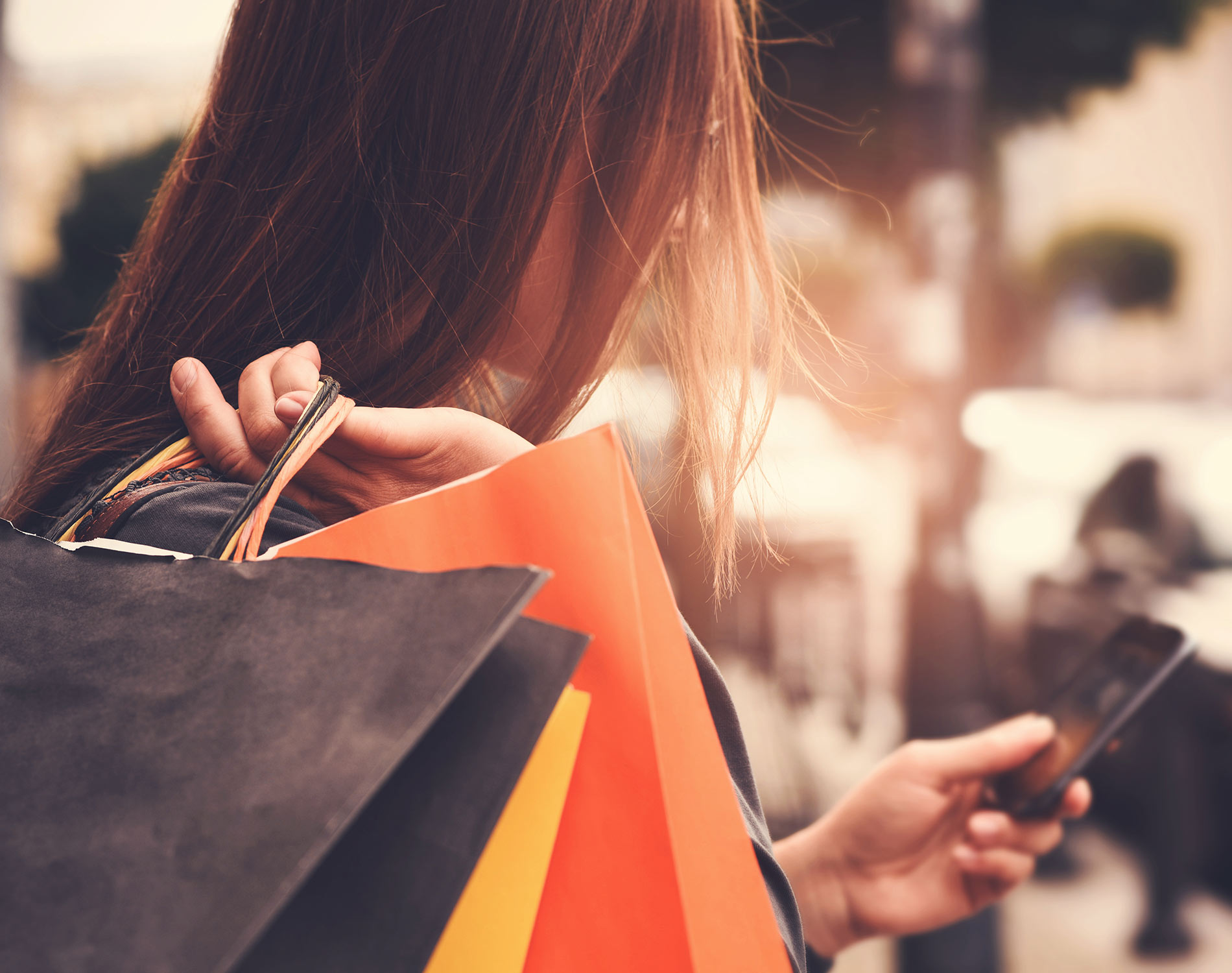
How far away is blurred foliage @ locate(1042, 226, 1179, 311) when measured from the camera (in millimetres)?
3490

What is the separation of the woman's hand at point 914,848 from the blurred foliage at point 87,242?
3.91m

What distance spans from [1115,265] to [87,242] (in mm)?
4636

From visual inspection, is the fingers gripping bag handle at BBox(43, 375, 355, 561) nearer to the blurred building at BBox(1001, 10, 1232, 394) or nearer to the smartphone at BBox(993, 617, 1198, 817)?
the smartphone at BBox(993, 617, 1198, 817)

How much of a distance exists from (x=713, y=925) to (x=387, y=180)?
565mm

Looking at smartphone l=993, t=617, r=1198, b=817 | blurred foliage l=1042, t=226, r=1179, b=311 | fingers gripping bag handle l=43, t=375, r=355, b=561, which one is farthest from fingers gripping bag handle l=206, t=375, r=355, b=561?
blurred foliage l=1042, t=226, r=1179, b=311

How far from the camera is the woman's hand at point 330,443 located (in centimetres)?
51

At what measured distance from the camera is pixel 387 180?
638 millimetres

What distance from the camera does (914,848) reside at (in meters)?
1.10

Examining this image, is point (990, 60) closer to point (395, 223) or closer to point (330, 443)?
point (395, 223)

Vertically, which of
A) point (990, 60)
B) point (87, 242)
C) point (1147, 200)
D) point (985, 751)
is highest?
point (990, 60)

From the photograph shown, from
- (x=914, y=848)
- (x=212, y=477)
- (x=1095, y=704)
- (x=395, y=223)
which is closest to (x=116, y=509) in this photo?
→ (x=212, y=477)

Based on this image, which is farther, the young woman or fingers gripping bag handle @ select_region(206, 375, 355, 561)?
the young woman

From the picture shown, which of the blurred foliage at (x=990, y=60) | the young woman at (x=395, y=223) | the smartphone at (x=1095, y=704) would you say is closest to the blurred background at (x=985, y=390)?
the blurred foliage at (x=990, y=60)

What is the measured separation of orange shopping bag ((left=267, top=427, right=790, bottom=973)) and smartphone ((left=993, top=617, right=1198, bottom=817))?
3.13ft
